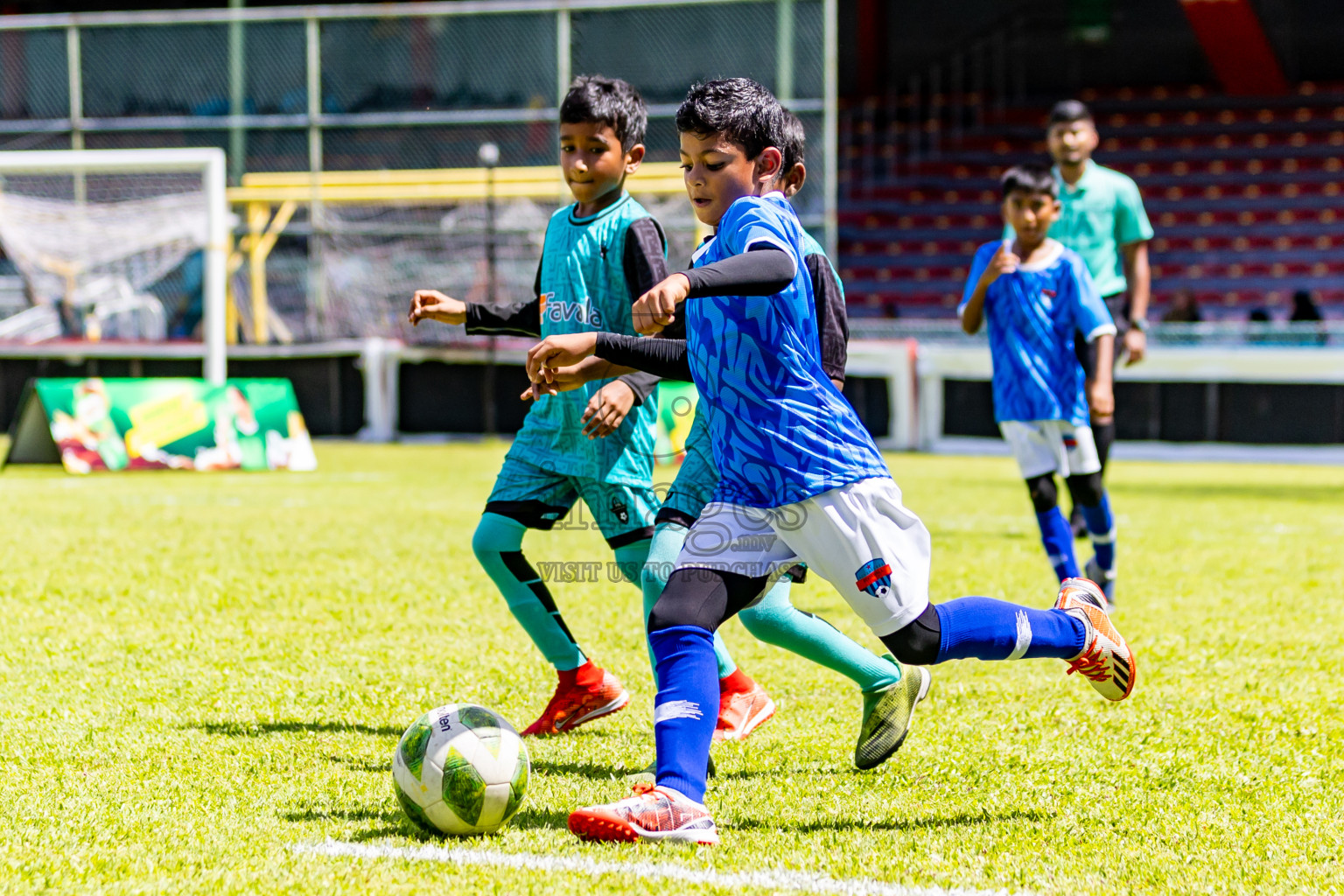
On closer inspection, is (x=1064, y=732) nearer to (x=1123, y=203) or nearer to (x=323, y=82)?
(x=1123, y=203)

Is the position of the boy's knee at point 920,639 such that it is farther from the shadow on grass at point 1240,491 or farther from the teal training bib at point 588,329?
the shadow on grass at point 1240,491

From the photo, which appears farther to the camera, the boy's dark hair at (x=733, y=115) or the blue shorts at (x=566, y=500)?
the blue shorts at (x=566, y=500)

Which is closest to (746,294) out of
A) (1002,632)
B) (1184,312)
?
(1002,632)

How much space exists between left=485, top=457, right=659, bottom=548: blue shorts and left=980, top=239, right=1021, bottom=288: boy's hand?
223 cm

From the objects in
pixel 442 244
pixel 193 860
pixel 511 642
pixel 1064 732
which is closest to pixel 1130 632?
pixel 1064 732

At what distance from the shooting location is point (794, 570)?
3357 millimetres

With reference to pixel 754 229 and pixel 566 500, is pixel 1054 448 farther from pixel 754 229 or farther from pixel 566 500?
pixel 754 229

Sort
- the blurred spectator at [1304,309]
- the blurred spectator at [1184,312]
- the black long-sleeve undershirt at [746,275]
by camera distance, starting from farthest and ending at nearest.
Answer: the blurred spectator at [1304,309]
the blurred spectator at [1184,312]
the black long-sleeve undershirt at [746,275]

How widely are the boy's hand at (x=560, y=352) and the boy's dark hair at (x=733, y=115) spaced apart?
1.88 feet

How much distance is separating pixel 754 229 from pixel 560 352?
0.47 meters

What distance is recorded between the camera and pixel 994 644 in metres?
3.10

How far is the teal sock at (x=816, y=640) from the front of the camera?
3.55m

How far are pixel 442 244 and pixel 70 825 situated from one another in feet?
47.0

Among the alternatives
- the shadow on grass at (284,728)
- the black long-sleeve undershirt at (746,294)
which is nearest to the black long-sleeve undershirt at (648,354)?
the black long-sleeve undershirt at (746,294)
